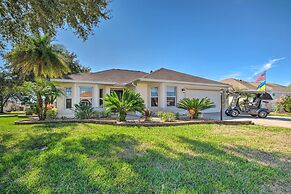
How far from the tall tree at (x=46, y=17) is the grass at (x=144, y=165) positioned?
484cm

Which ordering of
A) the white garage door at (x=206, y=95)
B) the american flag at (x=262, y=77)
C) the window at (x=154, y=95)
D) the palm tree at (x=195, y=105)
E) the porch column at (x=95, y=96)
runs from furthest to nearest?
the american flag at (x=262, y=77) < the white garage door at (x=206, y=95) < the porch column at (x=95, y=96) < the window at (x=154, y=95) < the palm tree at (x=195, y=105)

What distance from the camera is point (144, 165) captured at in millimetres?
4176

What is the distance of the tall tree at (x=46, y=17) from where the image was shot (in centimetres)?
713

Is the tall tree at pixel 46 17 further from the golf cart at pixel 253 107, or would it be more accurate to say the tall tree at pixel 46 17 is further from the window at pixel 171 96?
the golf cart at pixel 253 107

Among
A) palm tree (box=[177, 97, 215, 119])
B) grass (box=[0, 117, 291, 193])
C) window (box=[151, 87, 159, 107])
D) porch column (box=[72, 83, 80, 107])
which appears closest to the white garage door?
window (box=[151, 87, 159, 107])

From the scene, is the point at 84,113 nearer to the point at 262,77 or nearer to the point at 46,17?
the point at 46,17

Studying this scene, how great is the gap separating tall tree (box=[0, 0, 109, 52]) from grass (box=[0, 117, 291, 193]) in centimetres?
484

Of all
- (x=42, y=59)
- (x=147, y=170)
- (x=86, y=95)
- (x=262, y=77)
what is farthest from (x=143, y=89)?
(x=147, y=170)

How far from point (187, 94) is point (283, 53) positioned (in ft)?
41.4

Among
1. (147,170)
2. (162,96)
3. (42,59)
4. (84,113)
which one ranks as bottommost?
(147,170)

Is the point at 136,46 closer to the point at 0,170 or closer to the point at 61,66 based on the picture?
the point at 61,66

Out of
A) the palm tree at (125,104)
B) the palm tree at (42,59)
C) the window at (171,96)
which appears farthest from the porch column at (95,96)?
the window at (171,96)

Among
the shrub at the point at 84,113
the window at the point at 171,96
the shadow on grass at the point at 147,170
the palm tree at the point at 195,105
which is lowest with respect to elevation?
the shadow on grass at the point at 147,170

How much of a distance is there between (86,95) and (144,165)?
497 inches
